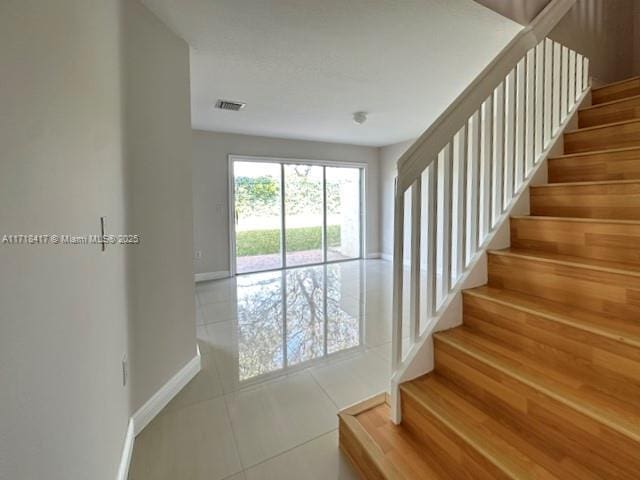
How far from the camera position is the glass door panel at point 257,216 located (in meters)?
5.19

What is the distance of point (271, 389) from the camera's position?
6.53ft

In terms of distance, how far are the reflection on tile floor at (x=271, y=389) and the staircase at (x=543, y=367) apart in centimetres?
32

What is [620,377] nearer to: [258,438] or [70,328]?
[258,438]

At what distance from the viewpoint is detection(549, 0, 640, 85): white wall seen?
2.55 m

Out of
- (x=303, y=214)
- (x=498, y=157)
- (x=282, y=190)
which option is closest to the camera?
(x=498, y=157)

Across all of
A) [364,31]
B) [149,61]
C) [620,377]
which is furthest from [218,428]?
[364,31]

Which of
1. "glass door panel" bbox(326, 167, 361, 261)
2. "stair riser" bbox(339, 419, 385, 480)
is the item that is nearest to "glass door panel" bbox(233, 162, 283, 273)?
"glass door panel" bbox(326, 167, 361, 261)

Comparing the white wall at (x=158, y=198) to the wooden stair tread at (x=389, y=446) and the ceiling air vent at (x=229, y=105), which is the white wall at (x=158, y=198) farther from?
the ceiling air vent at (x=229, y=105)

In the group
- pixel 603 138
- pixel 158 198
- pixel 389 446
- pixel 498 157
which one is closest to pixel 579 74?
pixel 603 138

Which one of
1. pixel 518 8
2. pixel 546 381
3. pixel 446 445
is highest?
pixel 518 8

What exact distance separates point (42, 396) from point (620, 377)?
5.62 feet

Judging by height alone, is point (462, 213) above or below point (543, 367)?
above

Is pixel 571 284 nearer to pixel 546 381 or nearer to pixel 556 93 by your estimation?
pixel 546 381

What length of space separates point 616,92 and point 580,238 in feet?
5.49
